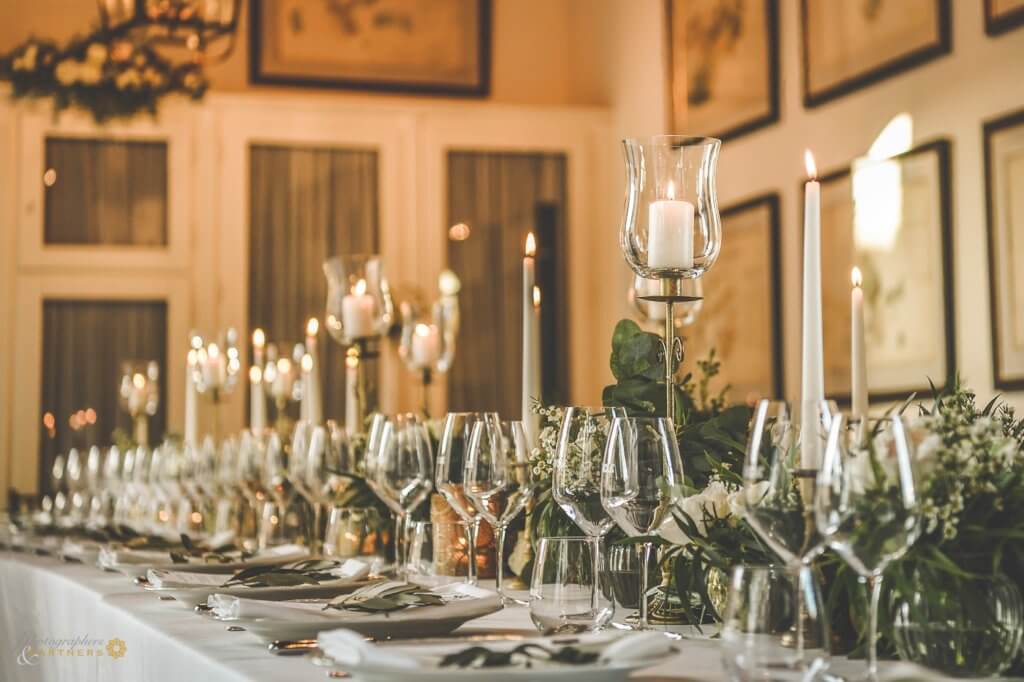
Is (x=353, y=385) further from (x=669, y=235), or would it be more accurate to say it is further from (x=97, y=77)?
(x=97, y=77)

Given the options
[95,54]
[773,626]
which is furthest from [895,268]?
[773,626]

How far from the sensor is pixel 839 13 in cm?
479

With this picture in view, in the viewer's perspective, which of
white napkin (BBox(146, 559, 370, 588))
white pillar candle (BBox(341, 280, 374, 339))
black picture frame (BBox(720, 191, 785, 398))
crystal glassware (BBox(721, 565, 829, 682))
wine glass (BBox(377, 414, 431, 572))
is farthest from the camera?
black picture frame (BBox(720, 191, 785, 398))

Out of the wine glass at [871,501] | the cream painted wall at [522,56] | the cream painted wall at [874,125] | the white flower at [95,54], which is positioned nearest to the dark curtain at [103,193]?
the cream painted wall at [522,56]

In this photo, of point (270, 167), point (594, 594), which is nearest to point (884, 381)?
point (270, 167)

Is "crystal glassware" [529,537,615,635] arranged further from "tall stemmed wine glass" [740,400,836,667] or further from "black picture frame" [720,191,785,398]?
"black picture frame" [720,191,785,398]

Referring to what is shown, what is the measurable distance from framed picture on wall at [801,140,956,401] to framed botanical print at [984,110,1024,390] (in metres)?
0.19

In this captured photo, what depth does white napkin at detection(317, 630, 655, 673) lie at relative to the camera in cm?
96

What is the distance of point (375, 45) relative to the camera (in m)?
6.61

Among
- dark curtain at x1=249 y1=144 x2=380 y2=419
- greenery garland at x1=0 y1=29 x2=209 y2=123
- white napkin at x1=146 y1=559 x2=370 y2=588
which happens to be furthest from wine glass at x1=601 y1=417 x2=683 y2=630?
dark curtain at x1=249 y1=144 x2=380 y2=419

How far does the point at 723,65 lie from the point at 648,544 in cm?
456

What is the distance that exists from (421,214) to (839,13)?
226 centimetres

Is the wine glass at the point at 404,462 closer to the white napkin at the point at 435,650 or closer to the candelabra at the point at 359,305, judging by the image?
the white napkin at the point at 435,650

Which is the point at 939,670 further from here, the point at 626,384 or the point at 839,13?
the point at 839,13
